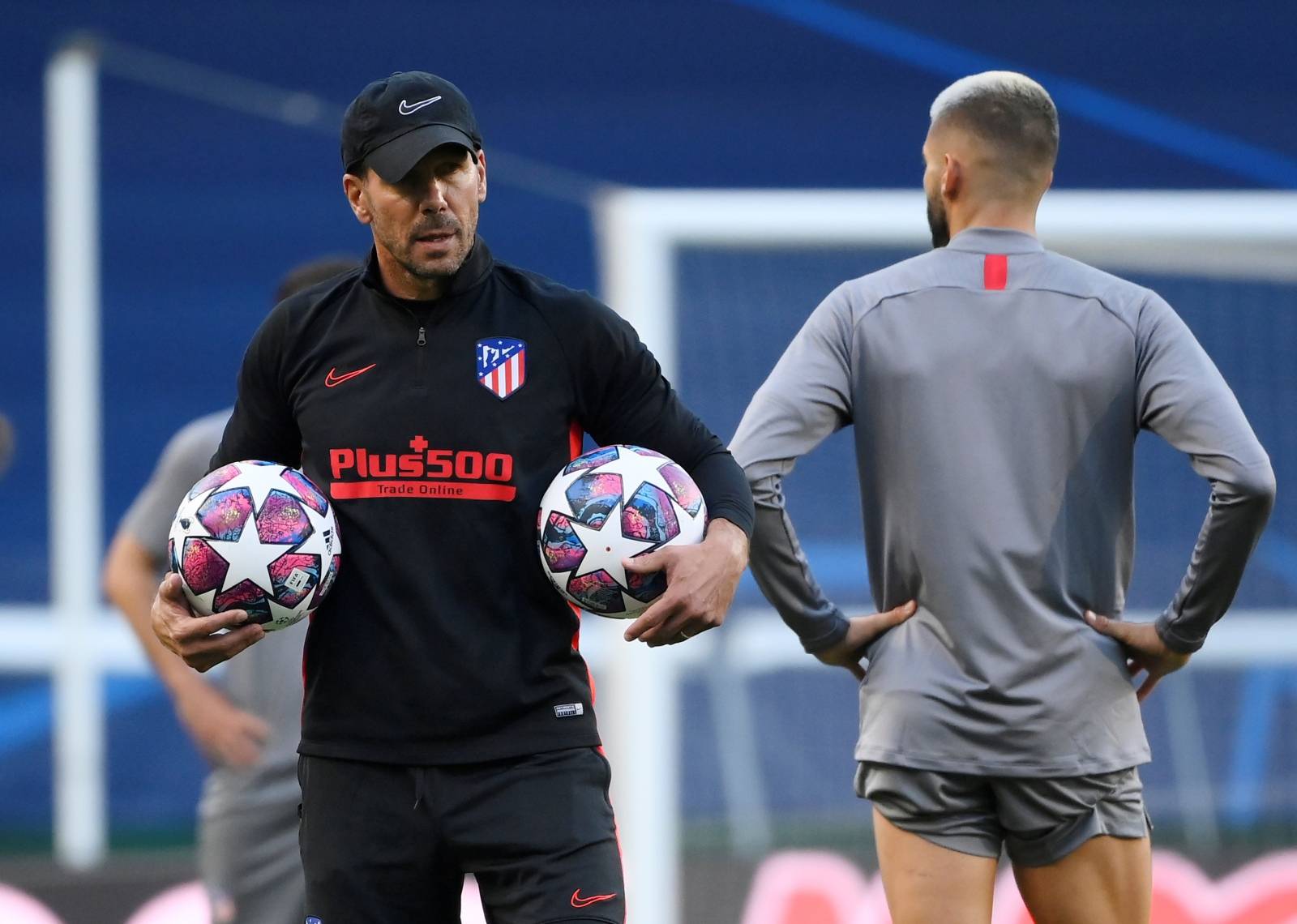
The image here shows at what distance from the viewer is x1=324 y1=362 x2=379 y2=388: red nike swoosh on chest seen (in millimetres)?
3338

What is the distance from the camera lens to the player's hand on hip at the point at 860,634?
3.62 m

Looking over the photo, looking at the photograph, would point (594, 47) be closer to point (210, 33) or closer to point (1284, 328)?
point (210, 33)

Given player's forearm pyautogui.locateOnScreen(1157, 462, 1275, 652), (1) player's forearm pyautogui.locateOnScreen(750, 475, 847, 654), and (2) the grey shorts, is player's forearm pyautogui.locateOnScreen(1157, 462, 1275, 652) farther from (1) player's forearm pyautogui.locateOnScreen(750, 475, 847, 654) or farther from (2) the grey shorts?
(1) player's forearm pyautogui.locateOnScreen(750, 475, 847, 654)

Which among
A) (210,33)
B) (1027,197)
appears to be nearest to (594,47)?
(210,33)

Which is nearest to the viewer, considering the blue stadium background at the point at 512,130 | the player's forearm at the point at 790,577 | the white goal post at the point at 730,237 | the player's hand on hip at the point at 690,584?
the player's hand on hip at the point at 690,584

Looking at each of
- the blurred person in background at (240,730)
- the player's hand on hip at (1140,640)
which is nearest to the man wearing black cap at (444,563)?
the player's hand on hip at (1140,640)

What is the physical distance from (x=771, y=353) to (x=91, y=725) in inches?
127

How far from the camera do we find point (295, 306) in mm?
3436

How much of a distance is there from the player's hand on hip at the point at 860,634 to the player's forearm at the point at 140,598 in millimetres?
1939

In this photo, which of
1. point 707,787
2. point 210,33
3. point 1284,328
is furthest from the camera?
point 210,33

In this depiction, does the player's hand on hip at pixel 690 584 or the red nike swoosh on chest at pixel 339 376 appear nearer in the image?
the player's hand on hip at pixel 690 584

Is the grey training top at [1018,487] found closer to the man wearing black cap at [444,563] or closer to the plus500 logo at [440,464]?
the man wearing black cap at [444,563]

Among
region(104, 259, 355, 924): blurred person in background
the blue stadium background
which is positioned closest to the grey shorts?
region(104, 259, 355, 924): blurred person in background

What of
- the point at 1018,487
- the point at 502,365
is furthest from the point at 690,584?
the point at 1018,487
